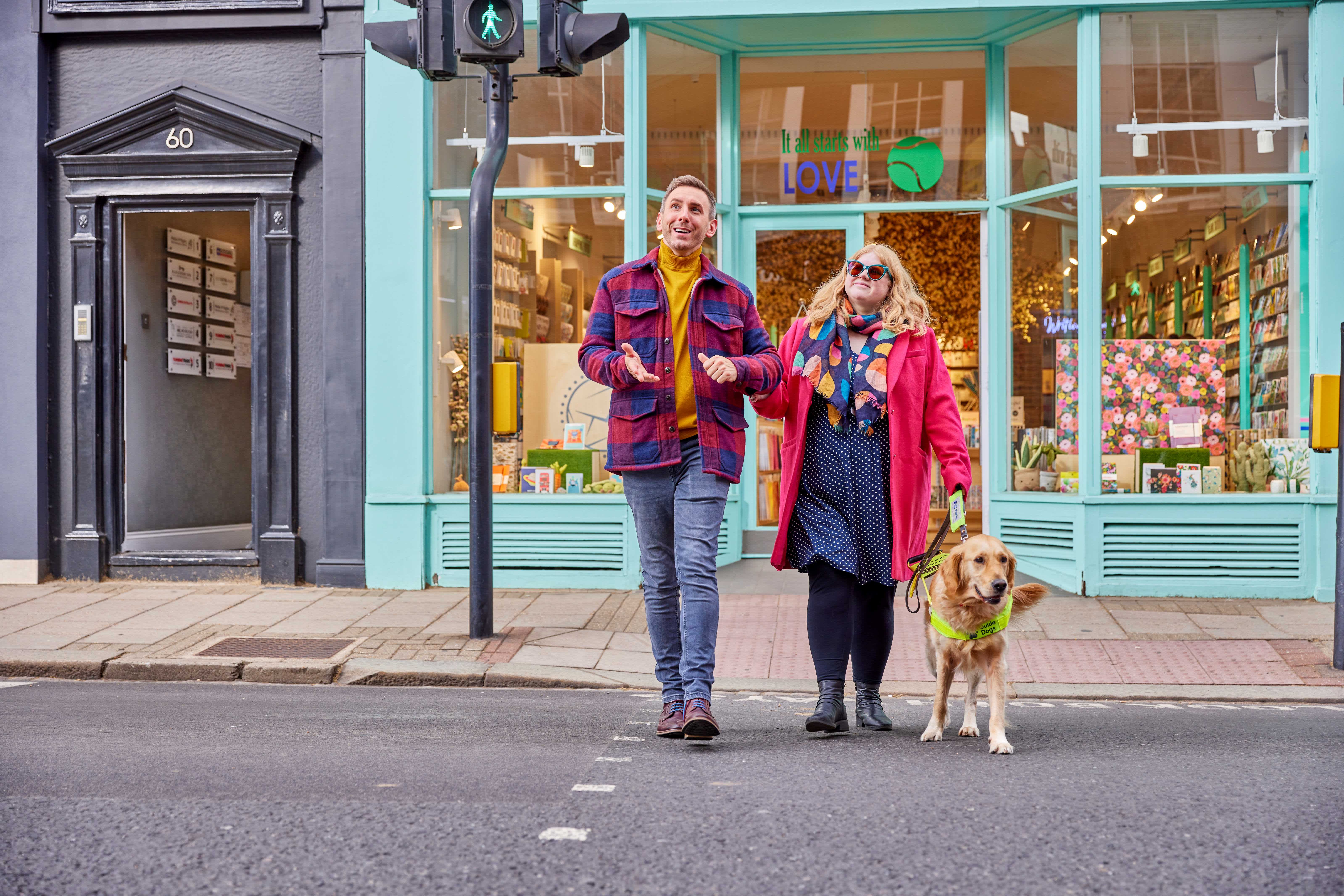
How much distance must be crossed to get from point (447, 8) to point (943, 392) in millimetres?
4052

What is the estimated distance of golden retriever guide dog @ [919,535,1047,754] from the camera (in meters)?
4.57

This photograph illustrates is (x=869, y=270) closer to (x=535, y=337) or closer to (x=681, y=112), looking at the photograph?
(x=535, y=337)

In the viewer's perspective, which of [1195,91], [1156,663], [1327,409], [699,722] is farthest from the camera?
[1195,91]

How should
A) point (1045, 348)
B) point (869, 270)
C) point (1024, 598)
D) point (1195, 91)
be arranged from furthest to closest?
point (1045, 348), point (1195, 91), point (869, 270), point (1024, 598)

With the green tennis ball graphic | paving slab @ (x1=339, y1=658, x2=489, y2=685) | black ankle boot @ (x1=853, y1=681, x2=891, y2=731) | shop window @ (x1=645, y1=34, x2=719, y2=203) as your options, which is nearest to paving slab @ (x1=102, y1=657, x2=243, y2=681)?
paving slab @ (x1=339, y1=658, x2=489, y2=685)

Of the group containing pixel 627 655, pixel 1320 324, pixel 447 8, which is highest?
pixel 447 8

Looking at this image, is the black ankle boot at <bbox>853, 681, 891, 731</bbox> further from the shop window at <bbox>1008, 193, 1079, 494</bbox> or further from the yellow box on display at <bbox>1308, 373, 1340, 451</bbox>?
the shop window at <bbox>1008, 193, 1079, 494</bbox>

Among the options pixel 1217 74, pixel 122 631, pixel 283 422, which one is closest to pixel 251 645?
pixel 122 631

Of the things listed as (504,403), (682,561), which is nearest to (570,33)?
(504,403)

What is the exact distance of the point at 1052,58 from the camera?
10.0 metres

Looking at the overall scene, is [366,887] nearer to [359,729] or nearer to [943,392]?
[359,729]

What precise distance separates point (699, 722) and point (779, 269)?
6814 mm

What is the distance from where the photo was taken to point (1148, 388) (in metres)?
9.79

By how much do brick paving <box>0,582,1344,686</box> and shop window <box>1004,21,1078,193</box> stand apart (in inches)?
135
